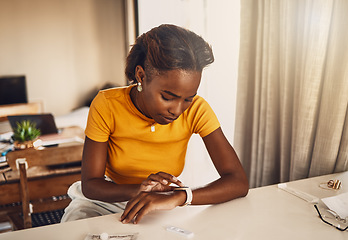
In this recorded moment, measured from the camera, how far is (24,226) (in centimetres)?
229

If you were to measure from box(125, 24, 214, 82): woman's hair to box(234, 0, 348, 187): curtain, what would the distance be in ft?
2.03

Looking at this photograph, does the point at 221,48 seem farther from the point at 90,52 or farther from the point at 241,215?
the point at 90,52

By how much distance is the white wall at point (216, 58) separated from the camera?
2.28 meters

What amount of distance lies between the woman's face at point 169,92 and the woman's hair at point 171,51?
25 millimetres

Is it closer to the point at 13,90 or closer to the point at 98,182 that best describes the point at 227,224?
the point at 98,182

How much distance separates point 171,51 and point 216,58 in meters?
1.41

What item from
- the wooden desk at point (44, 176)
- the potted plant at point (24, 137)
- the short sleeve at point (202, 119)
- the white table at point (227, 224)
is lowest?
the wooden desk at point (44, 176)

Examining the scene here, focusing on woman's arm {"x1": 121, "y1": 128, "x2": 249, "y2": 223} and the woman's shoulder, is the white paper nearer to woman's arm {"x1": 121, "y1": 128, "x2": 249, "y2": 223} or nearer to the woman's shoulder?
woman's arm {"x1": 121, "y1": 128, "x2": 249, "y2": 223}

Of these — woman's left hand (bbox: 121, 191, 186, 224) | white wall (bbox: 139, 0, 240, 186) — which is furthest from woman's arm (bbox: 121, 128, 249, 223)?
white wall (bbox: 139, 0, 240, 186)

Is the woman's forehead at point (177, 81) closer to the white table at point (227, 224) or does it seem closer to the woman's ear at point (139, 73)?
the woman's ear at point (139, 73)

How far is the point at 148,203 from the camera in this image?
1.06 m

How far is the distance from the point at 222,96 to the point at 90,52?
361 centimetres

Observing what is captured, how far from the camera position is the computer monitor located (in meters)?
4.97

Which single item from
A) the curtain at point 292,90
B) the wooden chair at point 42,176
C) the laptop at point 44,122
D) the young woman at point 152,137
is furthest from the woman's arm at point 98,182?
the laptop at point 44,122
